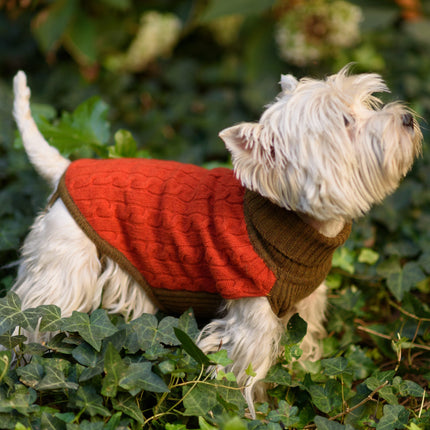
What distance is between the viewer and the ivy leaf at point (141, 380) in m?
1.77

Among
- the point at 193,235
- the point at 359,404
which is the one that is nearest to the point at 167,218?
the point at 193,235

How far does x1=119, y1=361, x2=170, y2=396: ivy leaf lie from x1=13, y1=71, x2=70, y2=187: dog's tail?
951mm

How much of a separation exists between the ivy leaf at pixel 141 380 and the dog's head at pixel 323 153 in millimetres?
701

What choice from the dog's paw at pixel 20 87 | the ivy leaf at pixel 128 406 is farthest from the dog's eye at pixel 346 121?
the dog's paw at pixel 20 87

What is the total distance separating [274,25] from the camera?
483cm

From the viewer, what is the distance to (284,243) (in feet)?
6.39

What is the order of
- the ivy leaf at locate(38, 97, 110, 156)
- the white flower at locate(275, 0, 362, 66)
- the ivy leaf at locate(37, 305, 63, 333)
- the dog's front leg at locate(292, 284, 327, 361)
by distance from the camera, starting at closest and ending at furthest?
the ivy leaf at locate(37, 305, 63, 333), the dog's front leg at locate(292, 284, 327, 361), the ivy leaf at locate(38, 97, 110, 156), the white flower at locate(275, 0, 362, 66)

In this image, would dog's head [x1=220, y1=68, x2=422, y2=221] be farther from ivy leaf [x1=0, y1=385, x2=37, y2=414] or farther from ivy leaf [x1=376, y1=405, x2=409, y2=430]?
ivy leaf [x1=0, y1=385, x2=37, y2=414]

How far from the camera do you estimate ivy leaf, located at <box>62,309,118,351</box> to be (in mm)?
→ 1877

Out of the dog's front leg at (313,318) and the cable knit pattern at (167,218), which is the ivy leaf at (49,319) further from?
the dog's front leg at (313,318)

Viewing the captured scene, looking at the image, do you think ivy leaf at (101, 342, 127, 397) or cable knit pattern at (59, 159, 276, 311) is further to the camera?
cable knit pattern at (59, 159, 276, 311)

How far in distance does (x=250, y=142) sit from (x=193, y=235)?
0.47 m

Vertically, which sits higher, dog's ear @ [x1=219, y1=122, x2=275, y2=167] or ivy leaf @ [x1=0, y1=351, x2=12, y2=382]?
dog's ear @ [x1=219, y1=122, x2=275, y2=167]

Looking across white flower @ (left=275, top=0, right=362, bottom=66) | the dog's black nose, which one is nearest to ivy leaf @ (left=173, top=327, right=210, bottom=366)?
the dog's black nose
